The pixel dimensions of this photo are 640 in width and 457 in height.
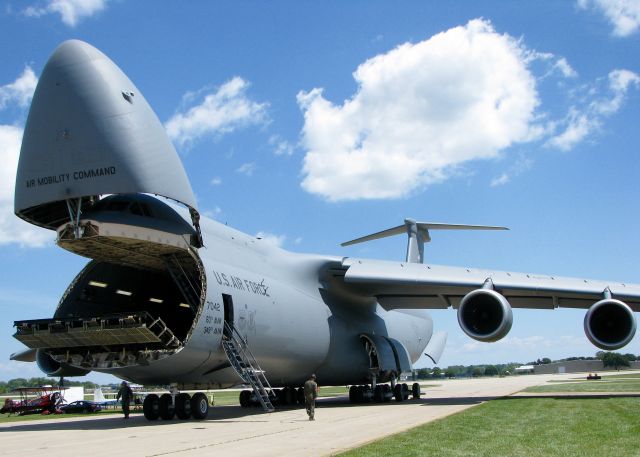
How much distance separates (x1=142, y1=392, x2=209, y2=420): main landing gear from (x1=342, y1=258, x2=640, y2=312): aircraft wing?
20.3 ft

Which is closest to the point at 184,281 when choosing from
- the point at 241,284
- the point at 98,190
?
the point at 241,284

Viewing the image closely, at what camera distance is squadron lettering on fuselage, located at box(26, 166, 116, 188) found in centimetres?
1135

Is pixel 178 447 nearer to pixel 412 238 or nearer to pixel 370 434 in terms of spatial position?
pixel 370 434

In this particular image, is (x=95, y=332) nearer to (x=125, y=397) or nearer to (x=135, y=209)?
(x=135, y=209)

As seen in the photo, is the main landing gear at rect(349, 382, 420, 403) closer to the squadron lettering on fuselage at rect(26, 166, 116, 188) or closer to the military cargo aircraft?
the military cargo aircraft

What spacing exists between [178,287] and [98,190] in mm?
4024

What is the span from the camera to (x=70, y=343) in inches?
517

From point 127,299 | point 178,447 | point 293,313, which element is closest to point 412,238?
point 293,313

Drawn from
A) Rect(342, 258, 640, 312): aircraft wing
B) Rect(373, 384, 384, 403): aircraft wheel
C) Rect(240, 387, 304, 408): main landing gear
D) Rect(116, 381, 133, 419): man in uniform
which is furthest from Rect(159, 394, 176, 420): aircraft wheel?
Rect(373, 384, 384, 403): aircraft wheel

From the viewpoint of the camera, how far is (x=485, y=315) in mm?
17016

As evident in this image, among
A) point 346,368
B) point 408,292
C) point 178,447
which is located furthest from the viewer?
point 408,292

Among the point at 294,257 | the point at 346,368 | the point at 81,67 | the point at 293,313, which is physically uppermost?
the point at 81,67

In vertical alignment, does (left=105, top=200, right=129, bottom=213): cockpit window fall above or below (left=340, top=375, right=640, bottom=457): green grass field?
above

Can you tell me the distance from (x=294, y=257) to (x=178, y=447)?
10.2 m
